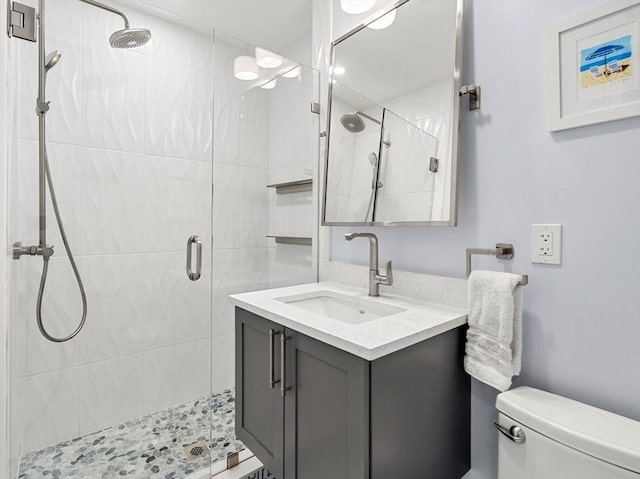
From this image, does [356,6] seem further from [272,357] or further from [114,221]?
[272,357]

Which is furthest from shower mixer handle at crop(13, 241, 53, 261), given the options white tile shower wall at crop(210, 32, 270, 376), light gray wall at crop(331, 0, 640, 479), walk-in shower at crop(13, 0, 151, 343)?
light gray wall at crop(331, 0, 640, 479)

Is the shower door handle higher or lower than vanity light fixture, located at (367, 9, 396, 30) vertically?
lower

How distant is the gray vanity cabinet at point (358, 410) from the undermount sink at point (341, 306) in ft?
0.83

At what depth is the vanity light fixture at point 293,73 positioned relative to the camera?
1851 millimetres

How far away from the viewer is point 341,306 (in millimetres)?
1535

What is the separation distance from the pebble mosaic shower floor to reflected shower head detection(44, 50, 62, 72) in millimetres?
1620

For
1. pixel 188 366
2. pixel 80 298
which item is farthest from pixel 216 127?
pixel 188 366

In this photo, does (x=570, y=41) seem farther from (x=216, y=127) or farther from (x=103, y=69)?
(x=103, y=69)

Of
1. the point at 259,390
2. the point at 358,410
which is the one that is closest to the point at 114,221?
the point at 259,390

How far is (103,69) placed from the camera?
1.48 metres

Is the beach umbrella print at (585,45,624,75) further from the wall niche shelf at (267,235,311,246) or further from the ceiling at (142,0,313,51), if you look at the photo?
the ceiling at (142,0,313,51)

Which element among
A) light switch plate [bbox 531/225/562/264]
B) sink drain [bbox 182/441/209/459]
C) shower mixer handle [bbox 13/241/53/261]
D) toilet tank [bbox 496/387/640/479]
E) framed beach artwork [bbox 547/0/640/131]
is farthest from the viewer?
sink drain [bbox 182/441/209/459]

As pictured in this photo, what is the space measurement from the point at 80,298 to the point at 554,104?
6.51 ft

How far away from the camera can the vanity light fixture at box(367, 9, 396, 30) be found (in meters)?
1.46
